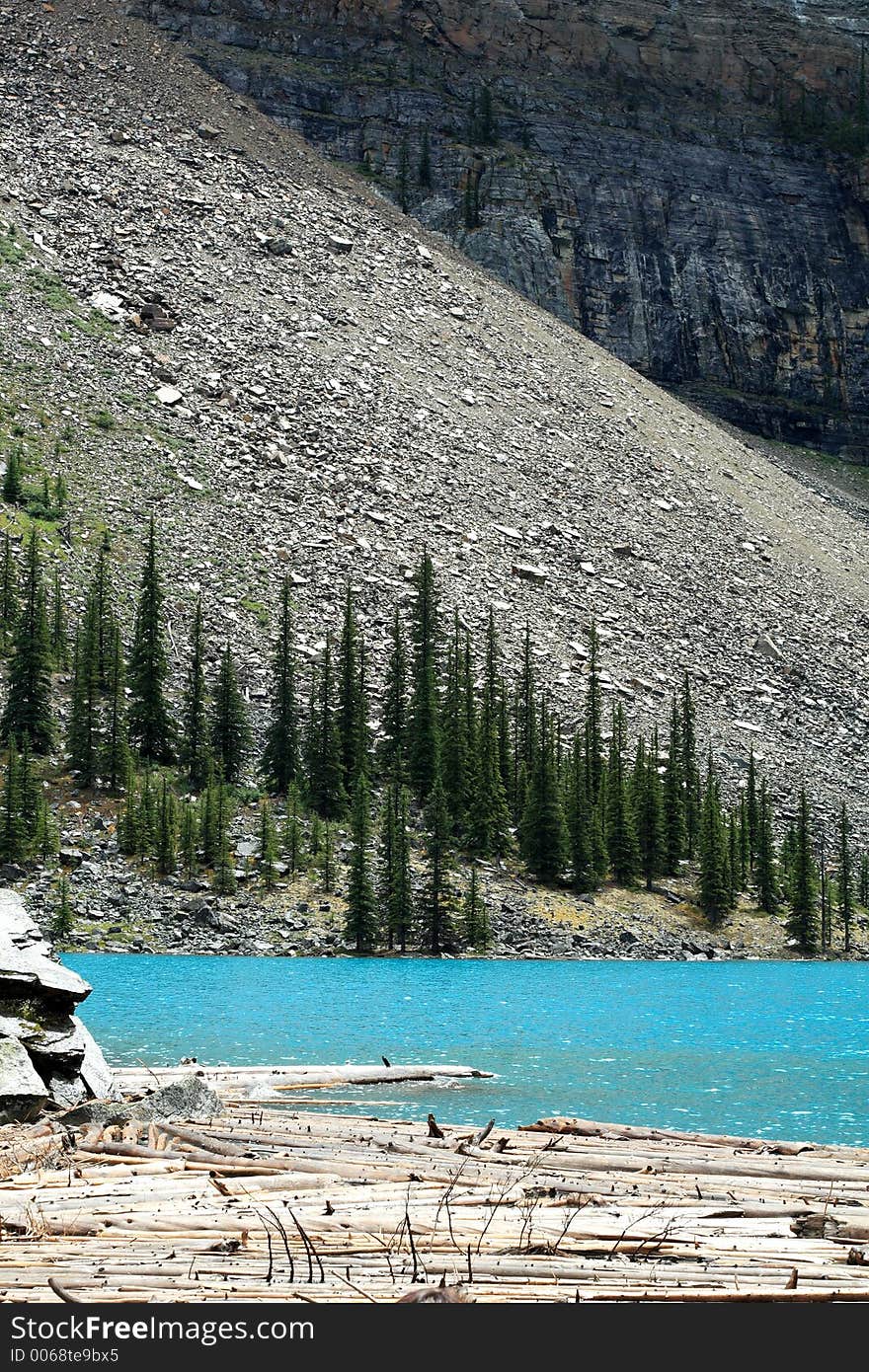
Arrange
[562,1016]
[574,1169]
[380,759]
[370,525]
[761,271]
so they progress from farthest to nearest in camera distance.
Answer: [761,271] < [370,525] < [380,759] < [562,1016] < [574,1169]

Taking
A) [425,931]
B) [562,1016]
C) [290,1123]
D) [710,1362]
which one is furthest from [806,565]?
[710,1362]

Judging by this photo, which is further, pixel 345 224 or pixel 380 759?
pixel 345 224

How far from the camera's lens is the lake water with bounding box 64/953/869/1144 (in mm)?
25641

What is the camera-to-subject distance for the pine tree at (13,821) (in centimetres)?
6512

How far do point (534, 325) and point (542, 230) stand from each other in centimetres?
4418

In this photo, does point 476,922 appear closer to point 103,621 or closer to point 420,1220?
point 103,621

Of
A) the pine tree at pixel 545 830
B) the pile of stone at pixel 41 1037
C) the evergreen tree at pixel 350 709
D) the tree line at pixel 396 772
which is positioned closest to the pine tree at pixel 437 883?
the tree line at pixel 396 772

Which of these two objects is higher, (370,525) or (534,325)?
(534,325)

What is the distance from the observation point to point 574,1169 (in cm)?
1450

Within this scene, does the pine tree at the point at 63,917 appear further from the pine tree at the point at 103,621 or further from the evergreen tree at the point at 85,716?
the pine tree at the point at 103,621

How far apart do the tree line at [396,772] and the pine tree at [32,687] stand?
121mm

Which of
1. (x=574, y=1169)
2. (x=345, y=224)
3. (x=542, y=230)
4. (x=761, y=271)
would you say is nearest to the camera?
(x=574, y=1169)

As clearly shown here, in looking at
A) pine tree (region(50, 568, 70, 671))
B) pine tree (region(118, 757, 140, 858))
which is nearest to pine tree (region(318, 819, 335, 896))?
pine tree (region(118, 757, 140, 858))

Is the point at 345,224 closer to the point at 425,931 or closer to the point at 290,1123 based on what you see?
the point at 425,931
